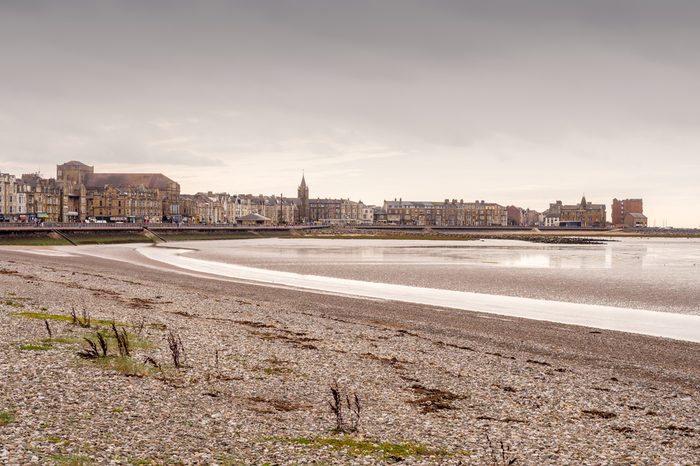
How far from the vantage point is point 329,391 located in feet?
50.3

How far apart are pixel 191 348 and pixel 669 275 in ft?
164

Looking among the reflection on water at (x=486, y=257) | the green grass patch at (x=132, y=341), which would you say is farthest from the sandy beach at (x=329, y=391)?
the reflection on water at (x=486, y=257)

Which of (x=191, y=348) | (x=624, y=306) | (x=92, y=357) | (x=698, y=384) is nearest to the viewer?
(x=92, y=357)

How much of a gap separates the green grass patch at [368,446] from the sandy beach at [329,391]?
0.18 ft

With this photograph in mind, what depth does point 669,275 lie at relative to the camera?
55.2 m

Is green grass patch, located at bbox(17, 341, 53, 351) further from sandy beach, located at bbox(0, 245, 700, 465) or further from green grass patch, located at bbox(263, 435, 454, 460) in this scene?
green grass patch, located at bbox(263, 435, 454, 460)

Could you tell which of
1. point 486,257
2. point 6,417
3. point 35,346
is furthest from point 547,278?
point 6,417

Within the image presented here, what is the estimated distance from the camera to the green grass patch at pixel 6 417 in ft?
36.0

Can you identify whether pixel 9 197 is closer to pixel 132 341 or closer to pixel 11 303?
pixel 11 303

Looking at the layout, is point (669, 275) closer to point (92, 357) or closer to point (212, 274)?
point (212, 274)

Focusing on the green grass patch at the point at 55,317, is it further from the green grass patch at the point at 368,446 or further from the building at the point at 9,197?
the building at the point at 9,197

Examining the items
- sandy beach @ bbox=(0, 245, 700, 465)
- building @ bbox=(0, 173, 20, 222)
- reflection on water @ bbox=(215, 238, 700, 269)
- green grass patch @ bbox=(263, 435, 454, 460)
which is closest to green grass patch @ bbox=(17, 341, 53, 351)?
sandy beach @ bbox=(0, 245, 700, 465)

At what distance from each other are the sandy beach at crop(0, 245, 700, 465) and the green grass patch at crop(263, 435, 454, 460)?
5 cm

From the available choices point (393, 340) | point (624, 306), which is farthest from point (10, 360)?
point (624, 306)
